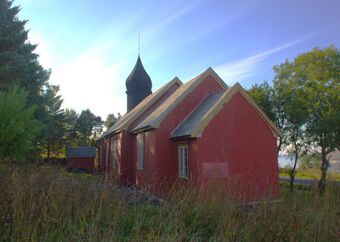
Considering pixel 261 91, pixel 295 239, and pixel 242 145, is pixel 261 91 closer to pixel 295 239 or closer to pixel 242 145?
pixel 242 145

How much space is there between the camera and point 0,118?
10.1 meters

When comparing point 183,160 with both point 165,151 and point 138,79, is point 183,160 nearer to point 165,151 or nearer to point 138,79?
point 165,151

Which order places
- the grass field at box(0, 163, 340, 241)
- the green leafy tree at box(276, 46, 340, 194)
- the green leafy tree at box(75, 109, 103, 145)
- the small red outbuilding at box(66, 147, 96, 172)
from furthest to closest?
1. the green leafy tree at box(75, 109, 103, 145)
2. the small red outbuilding at box(66, 147, 96, 172)
3. the green leafy tree at box(276, 46, 340, 194)
4. the grass field at box(0, 163, 340, 241)


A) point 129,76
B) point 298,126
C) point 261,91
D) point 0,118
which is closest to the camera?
point 0,118

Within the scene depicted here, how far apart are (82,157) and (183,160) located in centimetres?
2387

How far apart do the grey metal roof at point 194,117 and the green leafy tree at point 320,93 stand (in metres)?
9.96

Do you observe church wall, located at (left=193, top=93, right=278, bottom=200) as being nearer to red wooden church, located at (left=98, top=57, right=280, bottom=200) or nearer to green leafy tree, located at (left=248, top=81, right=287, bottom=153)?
red wooden church, located at (left=98, top=57, right=280, bottom=200)

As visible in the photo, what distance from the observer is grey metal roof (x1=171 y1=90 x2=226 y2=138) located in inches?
531

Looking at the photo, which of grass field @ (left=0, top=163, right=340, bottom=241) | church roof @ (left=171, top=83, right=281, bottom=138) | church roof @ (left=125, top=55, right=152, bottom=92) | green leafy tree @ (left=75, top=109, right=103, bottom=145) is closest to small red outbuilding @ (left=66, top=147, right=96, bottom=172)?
church roof @ (left=125, top=55, right=152, bottom=92)

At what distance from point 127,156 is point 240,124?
8003 millimetres

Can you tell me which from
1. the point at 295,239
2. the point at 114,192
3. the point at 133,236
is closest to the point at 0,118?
the point at 114,192

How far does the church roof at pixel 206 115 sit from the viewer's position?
12.6m

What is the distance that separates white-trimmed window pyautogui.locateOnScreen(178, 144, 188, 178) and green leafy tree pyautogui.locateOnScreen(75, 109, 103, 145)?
45181mm

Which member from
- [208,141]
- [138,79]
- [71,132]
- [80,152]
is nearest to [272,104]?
[138,79]
